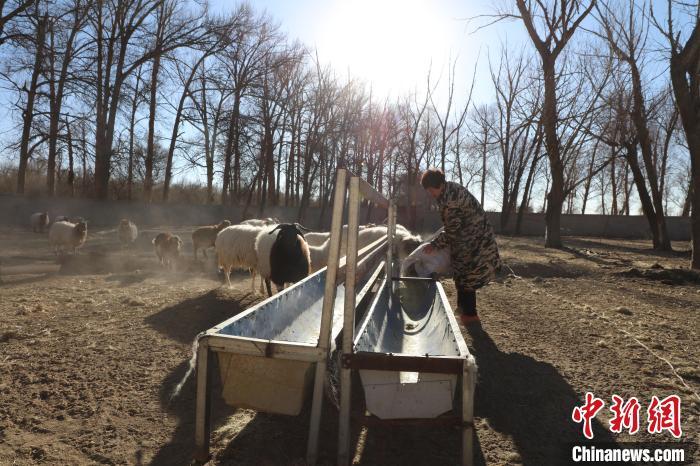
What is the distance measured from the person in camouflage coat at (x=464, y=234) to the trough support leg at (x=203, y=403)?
125 inches

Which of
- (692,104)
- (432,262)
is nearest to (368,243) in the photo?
(432,262)

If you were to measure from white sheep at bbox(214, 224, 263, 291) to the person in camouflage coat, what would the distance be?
431 centimetres

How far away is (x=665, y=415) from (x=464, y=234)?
253 centimetres

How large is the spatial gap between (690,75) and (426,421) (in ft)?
45.0

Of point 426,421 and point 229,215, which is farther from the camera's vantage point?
point 229,215

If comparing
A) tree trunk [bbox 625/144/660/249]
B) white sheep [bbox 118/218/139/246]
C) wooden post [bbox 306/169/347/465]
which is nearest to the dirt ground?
wooden post [bbox 306/169/347/465]

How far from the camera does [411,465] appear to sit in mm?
2891

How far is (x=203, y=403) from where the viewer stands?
2732mm

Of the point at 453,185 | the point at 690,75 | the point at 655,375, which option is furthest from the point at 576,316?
the point at 690,75

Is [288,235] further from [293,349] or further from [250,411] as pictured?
[293,349]

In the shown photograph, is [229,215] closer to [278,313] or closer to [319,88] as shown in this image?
[319,88]

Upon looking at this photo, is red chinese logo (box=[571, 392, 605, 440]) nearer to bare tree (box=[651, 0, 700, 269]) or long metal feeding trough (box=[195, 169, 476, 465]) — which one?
long metal feeding trough (box=[195, 169, 476, 465])

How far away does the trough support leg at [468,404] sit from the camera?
2.50 m

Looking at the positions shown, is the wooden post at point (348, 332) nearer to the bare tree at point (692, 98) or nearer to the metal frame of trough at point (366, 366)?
the metal frame of trough at point (366, 366)
